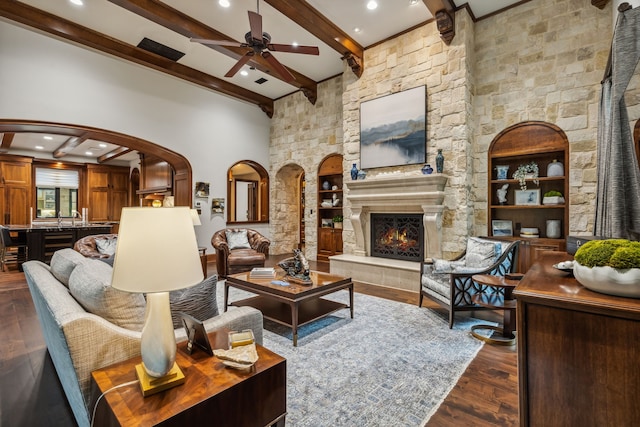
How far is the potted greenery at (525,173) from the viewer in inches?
171

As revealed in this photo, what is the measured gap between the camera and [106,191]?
9.98 m

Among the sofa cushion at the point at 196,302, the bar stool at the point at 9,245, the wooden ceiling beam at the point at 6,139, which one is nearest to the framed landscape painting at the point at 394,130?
the sofa cushion at the point at 196,302

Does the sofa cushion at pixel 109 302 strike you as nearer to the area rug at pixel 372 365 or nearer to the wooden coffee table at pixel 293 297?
the area rug at pixel 372 365

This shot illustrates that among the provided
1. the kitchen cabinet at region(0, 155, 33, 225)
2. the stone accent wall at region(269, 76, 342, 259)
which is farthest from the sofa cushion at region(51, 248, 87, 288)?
the kitchen cabinet at region(0, 155, 33, 225)

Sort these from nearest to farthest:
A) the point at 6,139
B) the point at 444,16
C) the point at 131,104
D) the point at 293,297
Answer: the point at 293,297 < the point at 444,16 < the point at 131,104 < the point at 6,139

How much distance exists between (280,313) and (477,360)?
1801mm

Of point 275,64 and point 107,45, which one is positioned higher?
point 107,45

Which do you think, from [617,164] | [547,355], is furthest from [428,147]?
[547,355]

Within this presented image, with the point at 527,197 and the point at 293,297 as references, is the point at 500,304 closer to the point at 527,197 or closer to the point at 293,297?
the point at 293,297

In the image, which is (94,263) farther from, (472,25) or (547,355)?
(472,25)

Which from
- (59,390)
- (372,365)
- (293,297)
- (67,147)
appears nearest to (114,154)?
(67,147)

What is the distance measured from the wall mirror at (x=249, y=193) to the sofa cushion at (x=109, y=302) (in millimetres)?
6520

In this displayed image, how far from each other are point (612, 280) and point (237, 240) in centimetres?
525

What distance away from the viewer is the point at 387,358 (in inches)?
98.4
